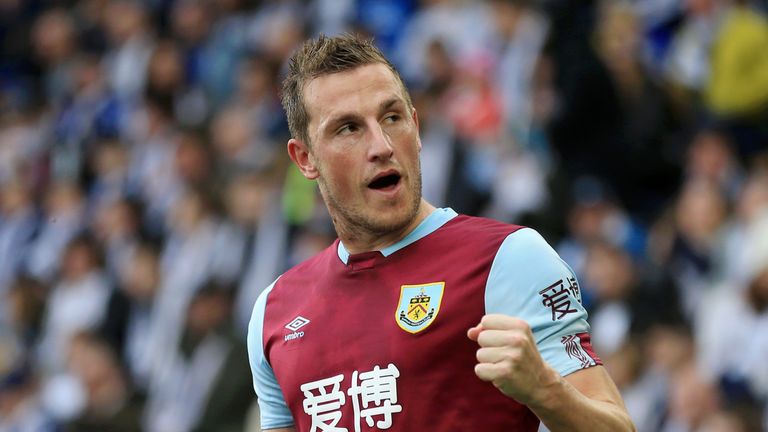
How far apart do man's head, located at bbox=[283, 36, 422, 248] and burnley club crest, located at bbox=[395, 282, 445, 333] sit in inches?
8.9

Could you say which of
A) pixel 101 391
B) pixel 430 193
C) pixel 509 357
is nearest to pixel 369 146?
pixel 509 357

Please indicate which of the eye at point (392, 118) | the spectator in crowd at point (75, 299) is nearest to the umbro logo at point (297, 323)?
the eye at point (392, 118)

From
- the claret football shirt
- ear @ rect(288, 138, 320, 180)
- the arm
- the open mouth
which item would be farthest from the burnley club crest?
ear @ rect(288, 138, 320, 180)

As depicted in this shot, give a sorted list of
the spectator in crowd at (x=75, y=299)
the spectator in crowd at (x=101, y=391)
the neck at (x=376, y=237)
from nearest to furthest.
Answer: the neck at (x=376, y=237), the spectator in crowd at (x=101, y=391), the spectator in crowd at (x=75, y=299)

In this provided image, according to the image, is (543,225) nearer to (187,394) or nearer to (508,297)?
(187,394)

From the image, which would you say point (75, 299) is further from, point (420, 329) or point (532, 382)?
point (532, 382)

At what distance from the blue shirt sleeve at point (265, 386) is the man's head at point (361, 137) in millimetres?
415

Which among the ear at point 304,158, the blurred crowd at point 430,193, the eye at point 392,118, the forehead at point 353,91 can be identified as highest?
the forehead at point 353,91

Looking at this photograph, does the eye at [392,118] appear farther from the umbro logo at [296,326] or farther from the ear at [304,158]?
the umbro logo at [296,326]

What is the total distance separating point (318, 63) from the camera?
154 inches

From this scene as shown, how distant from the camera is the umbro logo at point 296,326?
153 inches

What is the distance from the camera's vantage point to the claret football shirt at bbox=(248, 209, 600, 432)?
3459 millimetres

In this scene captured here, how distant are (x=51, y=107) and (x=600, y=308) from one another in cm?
886

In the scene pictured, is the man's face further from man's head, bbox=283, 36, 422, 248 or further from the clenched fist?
the clenched fist
